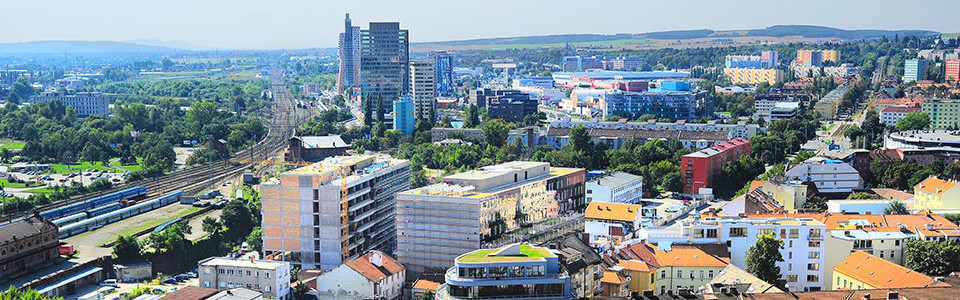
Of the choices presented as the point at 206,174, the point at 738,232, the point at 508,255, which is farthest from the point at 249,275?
the point at 206,174

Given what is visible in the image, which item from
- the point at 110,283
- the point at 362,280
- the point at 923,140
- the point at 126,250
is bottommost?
the point at 110,283

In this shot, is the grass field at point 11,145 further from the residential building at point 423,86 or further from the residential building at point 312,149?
the residential building at point 423,86

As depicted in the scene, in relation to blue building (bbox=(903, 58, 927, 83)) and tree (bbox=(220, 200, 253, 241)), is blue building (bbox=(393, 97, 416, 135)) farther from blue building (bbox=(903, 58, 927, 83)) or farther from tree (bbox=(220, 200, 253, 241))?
blue building (bbox=(903, 58, 927, 83))

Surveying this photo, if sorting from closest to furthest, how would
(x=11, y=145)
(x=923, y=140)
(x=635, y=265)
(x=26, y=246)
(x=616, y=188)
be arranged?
(x=635, y=265), (x=26, y=246), (x=616, y=188), (x=923, y=140), (x=11, y=145)

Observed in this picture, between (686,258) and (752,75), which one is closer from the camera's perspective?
(686,258)

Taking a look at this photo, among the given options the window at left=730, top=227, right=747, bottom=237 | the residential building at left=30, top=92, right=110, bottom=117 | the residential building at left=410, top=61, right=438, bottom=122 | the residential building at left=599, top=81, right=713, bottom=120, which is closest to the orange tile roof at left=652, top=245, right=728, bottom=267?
the window at left=730, top=227, right=747, bottom=237

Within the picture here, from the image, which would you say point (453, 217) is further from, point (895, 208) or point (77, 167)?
point (77, 167)

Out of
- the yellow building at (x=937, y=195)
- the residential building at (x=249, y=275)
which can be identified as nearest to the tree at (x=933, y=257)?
the yellow building at (x=937, y=195)
